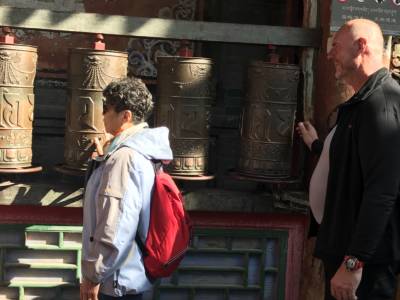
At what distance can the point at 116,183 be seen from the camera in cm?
277

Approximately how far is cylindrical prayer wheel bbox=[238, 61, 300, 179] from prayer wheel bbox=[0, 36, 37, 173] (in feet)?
4.09

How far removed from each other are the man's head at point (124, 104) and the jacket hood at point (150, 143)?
0.08 meters

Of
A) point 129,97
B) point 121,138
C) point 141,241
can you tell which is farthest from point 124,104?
point 141,241

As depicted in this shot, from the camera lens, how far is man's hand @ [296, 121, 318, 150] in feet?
12.4

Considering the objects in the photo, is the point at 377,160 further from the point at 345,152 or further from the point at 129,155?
the point at 129,155

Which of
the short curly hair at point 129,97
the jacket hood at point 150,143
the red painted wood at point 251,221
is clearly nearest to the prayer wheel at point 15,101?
the red painted wood at point 251,221

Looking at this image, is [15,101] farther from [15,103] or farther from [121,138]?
[121,138]

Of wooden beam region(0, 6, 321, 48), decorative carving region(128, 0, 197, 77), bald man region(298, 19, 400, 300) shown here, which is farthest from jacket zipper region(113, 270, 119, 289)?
decorative carving region(128, 0, 197, 77)

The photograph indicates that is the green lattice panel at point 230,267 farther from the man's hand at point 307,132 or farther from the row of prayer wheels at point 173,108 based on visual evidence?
the man's hand at point 307,132

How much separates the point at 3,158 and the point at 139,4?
236cm

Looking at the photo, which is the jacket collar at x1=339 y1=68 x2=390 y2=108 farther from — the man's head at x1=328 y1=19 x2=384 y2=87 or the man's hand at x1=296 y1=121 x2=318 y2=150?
the man's hand at x1=296 y1=121 x2=318 y2=150

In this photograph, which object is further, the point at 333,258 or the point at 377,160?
the point at 333,258

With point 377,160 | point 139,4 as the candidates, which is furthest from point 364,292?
point 139,4

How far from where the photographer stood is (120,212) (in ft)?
9.06
